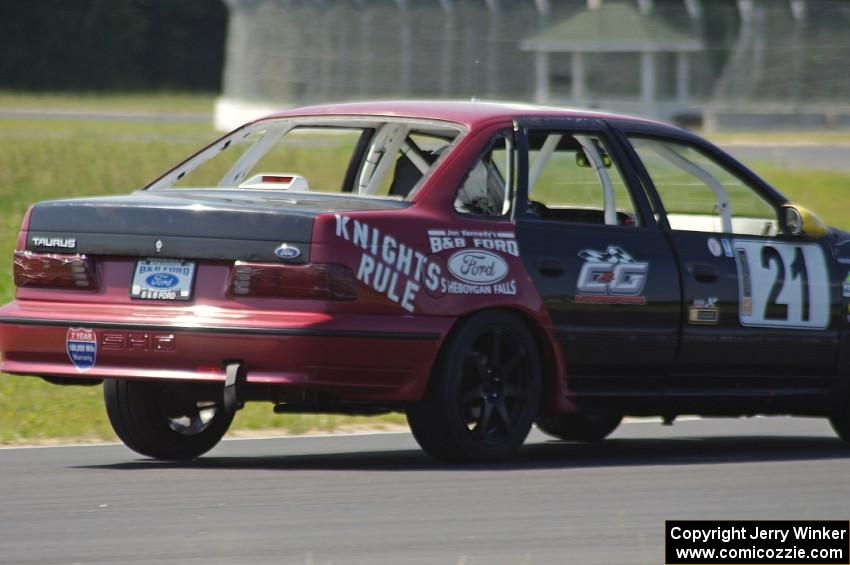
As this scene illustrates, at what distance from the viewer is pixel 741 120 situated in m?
55.8

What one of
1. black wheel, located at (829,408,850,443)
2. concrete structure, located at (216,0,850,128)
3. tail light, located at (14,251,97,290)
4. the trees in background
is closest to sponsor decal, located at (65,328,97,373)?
tail light, located at (14,251,97,290)

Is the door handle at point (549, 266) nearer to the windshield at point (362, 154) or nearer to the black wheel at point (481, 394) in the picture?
the black wheel at point (481, 394)

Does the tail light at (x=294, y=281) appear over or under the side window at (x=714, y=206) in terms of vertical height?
under

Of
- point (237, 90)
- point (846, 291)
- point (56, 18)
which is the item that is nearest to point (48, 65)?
point (56, 18)

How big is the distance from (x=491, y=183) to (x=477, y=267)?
22.9 inches

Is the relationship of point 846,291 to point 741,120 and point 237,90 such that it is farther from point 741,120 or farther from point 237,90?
point 237,90

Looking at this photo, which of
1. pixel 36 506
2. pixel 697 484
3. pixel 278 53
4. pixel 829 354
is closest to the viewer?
pixel 36 506

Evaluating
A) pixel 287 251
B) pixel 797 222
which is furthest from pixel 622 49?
pixel 287 251

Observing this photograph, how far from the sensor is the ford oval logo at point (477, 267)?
8.09m

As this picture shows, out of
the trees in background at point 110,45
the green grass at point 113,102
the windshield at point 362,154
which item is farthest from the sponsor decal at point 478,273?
the trees in background at point 110,45

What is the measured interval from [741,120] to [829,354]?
47051 mm

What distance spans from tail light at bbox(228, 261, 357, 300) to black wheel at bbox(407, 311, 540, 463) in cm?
57

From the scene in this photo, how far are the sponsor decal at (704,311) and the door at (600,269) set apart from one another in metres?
0.09

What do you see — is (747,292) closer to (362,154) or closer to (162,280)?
(362,154)
